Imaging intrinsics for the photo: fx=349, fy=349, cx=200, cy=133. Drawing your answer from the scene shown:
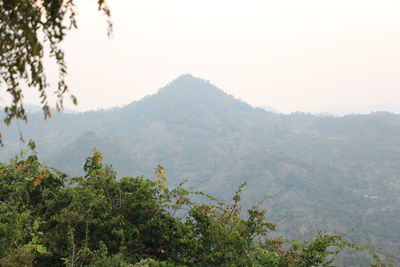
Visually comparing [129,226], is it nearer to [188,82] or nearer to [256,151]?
[256,151]

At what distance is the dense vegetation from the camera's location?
16.6 feet

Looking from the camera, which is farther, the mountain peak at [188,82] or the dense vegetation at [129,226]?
the mountain peak at [188,82]

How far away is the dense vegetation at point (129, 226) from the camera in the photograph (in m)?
5.05

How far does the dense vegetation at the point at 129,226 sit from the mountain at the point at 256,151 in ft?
116

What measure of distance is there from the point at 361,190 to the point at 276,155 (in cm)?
2455

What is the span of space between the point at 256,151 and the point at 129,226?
3747 inches

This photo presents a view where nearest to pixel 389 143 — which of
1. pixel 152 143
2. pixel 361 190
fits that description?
pixel 361 190

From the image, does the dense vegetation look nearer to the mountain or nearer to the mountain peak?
the mountain

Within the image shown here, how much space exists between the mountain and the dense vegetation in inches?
1387

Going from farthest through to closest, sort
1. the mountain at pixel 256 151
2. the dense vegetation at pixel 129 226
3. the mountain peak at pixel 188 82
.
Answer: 1. the mountain peak at pixel 188 82
2. the mountain at pixel 256 151
3. the dense vegetation at pixel 129 226

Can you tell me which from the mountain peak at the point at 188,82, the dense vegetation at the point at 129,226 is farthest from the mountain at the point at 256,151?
the dense vegetation at the point at 129,226

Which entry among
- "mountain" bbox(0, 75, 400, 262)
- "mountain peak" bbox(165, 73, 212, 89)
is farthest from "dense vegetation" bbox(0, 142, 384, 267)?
"mountain peak" bbox(165, 73, 212, 89)

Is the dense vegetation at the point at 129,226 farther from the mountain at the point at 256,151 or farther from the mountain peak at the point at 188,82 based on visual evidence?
the mountain peak at the point at 188,82

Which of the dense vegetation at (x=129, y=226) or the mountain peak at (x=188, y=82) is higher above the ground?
the mountain peak at (x=188, y=82)
